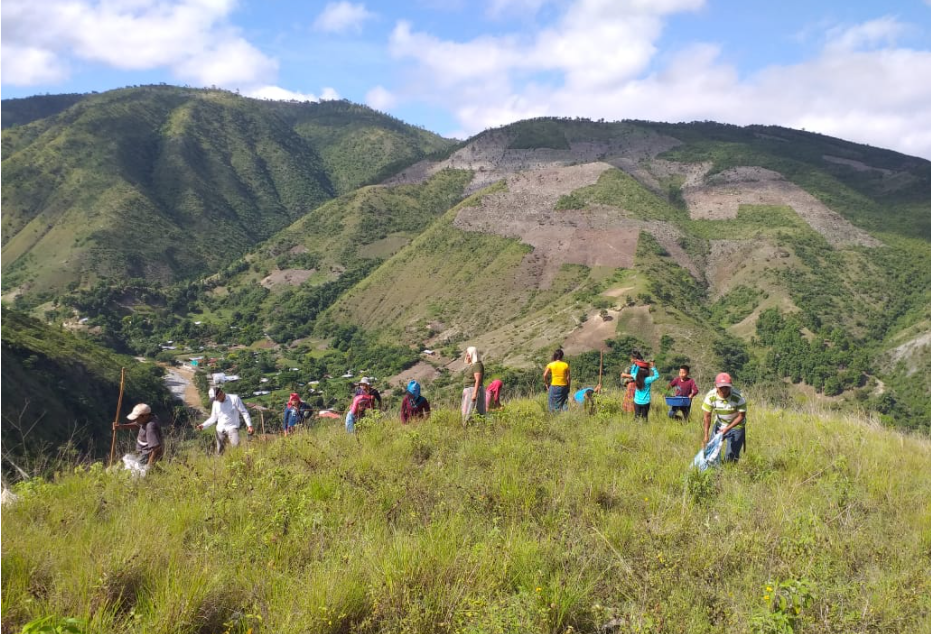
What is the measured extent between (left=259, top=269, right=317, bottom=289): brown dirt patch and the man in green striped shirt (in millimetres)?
113219

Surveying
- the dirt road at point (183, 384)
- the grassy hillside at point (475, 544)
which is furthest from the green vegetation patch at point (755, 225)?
the grassy hillside at point (475, 544)

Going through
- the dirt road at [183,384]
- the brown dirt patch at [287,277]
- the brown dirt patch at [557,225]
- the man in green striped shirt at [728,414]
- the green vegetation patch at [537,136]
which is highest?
the green vegetation patch at [537,136]

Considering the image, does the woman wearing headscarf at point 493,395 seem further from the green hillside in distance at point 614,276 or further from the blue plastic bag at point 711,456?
the green hillside in distance at point 614,276

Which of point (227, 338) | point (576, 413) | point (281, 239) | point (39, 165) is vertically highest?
point (39, 165)

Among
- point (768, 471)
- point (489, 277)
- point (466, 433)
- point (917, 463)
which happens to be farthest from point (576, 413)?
point (489, 277)

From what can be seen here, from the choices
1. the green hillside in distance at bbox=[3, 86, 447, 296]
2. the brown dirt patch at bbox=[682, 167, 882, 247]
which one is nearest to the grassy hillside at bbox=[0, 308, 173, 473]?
the green hillside in distance at bbox=[3, 86, 447, 296]

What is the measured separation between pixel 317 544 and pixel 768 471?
4.46m

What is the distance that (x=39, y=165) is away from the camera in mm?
142500

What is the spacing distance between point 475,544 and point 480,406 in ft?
14.6

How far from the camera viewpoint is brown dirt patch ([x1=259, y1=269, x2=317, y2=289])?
375 feet

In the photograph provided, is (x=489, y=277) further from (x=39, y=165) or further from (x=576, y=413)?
(x=39, y=165)

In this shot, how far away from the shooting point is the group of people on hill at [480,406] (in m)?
6.09

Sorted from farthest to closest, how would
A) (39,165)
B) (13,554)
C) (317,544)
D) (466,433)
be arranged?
1. (39,165)
2. (466,433)
3. (317,544)
4. (13,554)

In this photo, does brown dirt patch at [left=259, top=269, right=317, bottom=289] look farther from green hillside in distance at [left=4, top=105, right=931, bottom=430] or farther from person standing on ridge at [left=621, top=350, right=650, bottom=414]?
person standing on ridge at [left=621, top=350, right=650, bottom=414]
